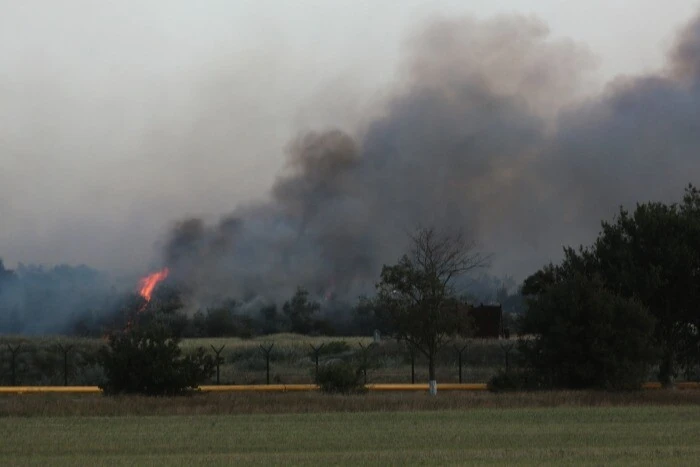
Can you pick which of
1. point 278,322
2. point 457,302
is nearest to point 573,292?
point 457,302

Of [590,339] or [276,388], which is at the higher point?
[590,339]

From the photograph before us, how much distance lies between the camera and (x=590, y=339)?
143 feet

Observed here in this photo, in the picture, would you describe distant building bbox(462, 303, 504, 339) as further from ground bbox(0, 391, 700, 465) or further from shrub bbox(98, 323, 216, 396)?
shrub bbox(98, 323, 216, 396)

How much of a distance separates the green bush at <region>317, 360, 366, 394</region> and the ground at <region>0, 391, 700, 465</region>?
2.63 meters

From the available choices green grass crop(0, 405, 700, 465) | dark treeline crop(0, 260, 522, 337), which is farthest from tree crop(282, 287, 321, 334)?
green grass crop(0, 405, 700, 465)

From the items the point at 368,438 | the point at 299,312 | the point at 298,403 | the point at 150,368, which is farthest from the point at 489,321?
the point at 368,438

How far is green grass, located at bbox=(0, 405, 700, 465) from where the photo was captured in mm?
22422

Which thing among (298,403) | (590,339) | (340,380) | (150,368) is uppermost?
(590,339)

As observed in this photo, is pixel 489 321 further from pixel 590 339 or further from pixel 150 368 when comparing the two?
pixel 150 368

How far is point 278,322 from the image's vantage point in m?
104

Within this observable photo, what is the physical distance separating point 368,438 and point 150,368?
53.5ft

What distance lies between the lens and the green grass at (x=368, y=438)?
2242 cm

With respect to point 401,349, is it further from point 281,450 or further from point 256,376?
point 281,450

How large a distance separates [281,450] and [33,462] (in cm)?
510
